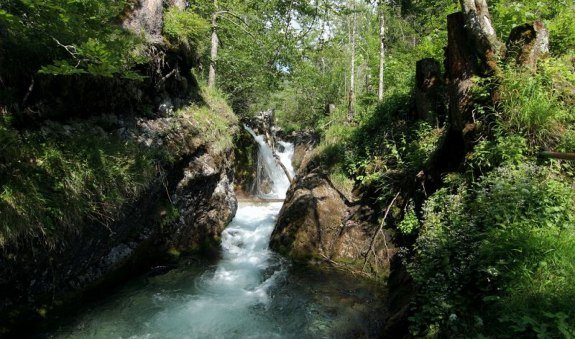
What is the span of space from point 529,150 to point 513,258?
2.08 m

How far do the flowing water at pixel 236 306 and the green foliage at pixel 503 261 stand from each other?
166cm

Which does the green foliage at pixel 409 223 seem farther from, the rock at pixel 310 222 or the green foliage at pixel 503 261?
the rock at pixel 310 222

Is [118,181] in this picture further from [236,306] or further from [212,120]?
[212,120]

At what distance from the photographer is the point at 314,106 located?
2769 centimetres

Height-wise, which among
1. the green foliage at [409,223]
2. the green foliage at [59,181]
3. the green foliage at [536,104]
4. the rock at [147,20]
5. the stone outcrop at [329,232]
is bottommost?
the stone outcrop at [329,232]

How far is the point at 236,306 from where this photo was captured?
6.32 meters

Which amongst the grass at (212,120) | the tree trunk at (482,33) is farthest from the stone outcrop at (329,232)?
the tree trunk at (482,33)

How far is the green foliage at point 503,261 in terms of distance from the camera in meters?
3.09

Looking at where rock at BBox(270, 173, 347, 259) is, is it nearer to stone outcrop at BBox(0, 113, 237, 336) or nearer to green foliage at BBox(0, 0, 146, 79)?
stone outcrop at BBox(0, 113, 237, 336)

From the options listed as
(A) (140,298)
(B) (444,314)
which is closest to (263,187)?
(A) (140,298)


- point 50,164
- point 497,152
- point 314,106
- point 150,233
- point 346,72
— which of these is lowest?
point 150,233

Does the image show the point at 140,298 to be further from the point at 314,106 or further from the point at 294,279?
the point at 314,106

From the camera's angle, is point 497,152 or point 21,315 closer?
point 21,315

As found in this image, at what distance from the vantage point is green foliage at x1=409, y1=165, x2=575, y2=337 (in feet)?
10.1
